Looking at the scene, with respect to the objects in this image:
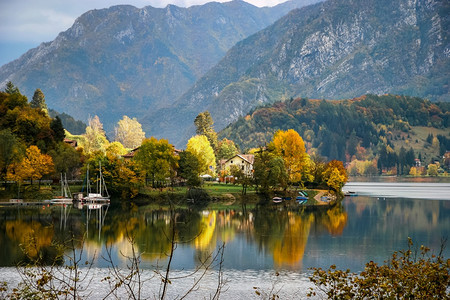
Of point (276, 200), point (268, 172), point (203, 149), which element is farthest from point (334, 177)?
point (203, 149)

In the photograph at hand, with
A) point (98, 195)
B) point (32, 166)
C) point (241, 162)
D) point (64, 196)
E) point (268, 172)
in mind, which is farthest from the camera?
point (241, 162)

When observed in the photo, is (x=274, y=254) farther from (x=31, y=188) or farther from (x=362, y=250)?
(x=31, y=188)

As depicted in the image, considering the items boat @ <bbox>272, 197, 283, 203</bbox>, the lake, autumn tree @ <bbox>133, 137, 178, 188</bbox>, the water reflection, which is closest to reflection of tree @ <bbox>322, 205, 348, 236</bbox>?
the water reflection

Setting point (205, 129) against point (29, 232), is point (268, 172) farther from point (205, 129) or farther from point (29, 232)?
point (205, 129)

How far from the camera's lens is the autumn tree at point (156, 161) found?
387 feet

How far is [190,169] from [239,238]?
57971 millimetres

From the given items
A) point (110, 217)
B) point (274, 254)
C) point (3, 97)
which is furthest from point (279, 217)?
point (3, 97)

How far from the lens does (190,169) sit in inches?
4751

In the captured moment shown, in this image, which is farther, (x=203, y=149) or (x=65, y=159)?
(x=203, y=149)

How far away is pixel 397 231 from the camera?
72.7 m

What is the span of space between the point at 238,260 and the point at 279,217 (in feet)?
120

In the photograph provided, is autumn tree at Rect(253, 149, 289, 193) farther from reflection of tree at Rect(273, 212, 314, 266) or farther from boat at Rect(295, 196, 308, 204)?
reflection of tree at Rect(273, 212, 314, 266)

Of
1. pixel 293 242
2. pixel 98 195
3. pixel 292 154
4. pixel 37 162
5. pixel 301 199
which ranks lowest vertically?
pixel 293 242

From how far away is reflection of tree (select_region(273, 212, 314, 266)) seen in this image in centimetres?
5026
